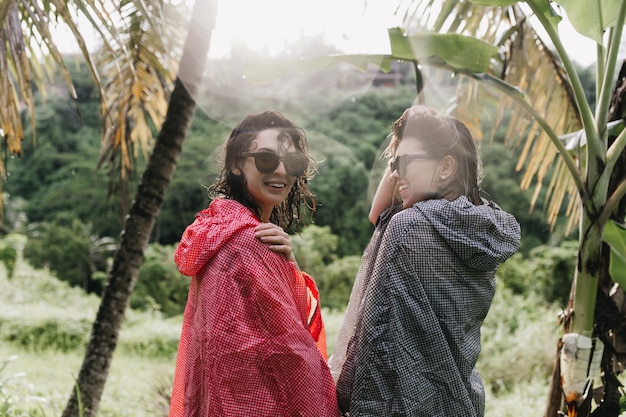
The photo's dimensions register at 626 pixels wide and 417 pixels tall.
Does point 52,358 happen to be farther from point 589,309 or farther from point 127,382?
point 589,309

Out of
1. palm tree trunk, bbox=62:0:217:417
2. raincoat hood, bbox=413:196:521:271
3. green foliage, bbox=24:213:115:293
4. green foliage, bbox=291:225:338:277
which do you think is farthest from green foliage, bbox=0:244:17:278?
raincoat hood, bbox=413:196:521:271

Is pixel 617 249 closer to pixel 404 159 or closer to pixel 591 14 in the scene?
pixel 591 14

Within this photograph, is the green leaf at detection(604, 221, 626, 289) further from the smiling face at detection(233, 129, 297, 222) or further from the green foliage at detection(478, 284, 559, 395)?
the green foliage at detection(478, 284, 559, 395)

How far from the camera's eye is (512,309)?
32.2 feet

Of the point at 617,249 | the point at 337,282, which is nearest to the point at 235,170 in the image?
the point at 617,249

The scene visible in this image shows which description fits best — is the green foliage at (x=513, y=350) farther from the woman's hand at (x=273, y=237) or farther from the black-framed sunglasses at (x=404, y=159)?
the woman's hand at (x=273, y=237)

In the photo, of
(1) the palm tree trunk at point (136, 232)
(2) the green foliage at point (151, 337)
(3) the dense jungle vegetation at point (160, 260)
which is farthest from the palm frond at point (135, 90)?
(2) the green foliage at point (151, 337)

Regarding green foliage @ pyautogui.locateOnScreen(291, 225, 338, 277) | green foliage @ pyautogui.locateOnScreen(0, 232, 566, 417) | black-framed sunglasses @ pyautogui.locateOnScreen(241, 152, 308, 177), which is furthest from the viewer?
green foliage @ pyautogui.locateOnScreen(291, 225, 338, 277)

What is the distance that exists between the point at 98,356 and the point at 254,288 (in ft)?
7.83

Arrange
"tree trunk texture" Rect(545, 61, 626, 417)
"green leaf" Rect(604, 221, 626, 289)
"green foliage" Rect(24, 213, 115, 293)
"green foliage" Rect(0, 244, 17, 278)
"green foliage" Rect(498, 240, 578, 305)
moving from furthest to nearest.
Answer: "green foliage" Rect(24, 213, 115, 293)
"green foliage" Rect(0, 244, 17, 278)
"green foliage" Rect(498, 240, 578, 305)
"tree trunk texture" Rect(545, 61, 626, 417)
"green leaf" Rect(604, 221, 626, 289)

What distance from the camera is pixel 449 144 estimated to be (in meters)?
1.76

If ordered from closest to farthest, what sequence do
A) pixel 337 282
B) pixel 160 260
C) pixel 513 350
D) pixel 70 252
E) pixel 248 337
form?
pixel 248 337
pixel 513 350
pixel 160 260
pixel 337 282
pixel 70 252

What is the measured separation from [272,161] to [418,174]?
377 mm

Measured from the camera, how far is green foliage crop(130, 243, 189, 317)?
1323cm
